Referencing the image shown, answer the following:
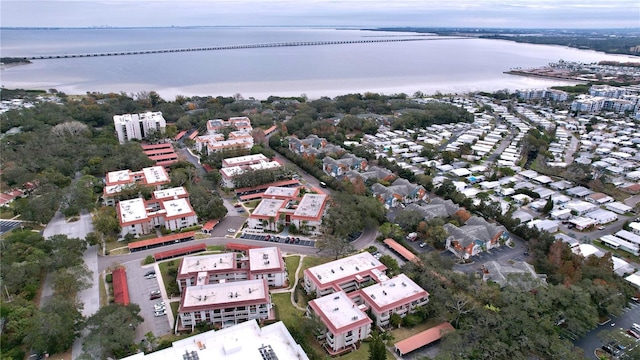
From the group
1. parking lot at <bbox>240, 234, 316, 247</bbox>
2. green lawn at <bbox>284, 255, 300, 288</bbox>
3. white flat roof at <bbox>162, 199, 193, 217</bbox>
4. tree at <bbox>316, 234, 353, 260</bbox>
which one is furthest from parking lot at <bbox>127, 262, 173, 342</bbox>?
tree at <bbox>316, 234, 353, 260</bbox>

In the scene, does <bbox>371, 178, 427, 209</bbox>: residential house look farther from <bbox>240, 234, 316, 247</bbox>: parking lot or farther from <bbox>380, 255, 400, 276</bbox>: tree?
<bbox>380, 255, 400, 276</bbox>: tree

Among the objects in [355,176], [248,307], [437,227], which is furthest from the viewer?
[355,176]

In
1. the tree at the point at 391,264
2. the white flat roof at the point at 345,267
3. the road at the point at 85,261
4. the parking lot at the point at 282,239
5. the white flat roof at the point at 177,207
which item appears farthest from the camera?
the white flat roof at the point at 177,207

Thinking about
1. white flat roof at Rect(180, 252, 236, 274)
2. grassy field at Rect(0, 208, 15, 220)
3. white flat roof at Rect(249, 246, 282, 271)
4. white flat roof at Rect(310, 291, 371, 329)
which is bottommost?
grassy field at Rect(0, 208, 15, 220)

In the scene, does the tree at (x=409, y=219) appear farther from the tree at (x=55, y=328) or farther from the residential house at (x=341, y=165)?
the tree at (x=55, y=328)

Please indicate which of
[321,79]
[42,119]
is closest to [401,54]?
[321,79]

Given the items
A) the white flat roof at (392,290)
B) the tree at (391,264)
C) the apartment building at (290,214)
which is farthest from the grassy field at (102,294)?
the tree at (391,264)

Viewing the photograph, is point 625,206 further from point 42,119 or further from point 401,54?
point 401,54
